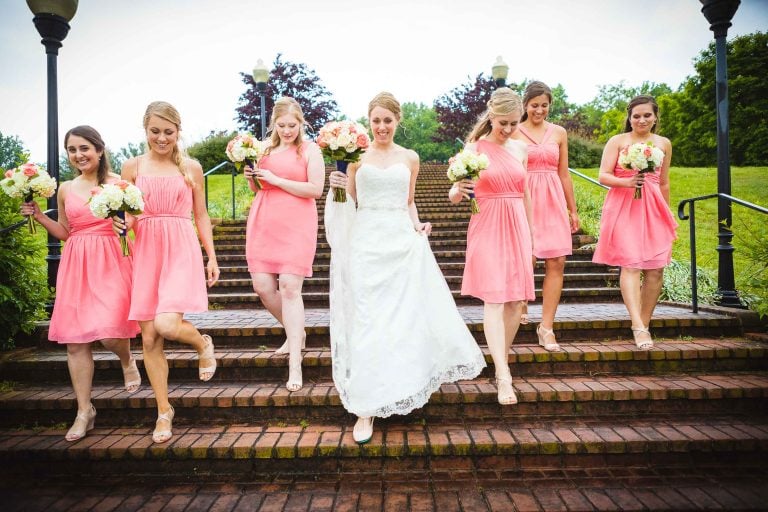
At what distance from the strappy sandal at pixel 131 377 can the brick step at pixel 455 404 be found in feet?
0.35

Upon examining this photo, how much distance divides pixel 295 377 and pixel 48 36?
4008 mm

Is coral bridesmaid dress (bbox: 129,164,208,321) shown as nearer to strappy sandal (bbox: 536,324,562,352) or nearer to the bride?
the bride

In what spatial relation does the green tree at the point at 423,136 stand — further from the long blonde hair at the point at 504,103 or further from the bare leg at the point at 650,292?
the long blonde hair at the point at 504,103

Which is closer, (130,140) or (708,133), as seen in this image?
(708,133)

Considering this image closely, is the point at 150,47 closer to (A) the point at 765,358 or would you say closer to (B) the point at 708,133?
(A) the point at 765,358

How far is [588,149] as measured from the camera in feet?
61.1

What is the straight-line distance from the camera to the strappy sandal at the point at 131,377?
3119 millimetres

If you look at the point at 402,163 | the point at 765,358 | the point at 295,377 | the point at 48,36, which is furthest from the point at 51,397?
the point at 765,358

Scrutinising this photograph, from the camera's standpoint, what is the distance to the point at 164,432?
2709 millimetres

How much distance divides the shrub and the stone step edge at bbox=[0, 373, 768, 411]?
685 millimetres

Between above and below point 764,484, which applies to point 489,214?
above

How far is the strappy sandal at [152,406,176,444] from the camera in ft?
8.78

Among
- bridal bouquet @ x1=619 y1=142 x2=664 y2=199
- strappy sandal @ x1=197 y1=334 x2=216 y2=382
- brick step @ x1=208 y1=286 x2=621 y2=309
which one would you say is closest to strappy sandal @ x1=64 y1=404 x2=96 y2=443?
strappy sandal @ x1=197 y1=334 x2=216 y2=382

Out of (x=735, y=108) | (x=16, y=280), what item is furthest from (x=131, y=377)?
(x=735, y=108)
